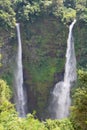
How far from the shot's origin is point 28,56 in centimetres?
3638

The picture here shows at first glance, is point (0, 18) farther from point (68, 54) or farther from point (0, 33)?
point (68, 54)

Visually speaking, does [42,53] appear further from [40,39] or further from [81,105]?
[81,105]

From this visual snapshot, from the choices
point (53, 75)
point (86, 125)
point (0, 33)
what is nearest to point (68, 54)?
point (53, 75)

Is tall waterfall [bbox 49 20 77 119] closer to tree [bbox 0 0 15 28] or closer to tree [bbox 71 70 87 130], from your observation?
tree [bbox 0 0 15 28]

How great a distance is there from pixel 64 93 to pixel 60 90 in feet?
1.66

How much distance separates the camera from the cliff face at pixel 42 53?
35375 millimetres

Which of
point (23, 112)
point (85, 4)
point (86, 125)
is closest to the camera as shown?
point (86, 125)

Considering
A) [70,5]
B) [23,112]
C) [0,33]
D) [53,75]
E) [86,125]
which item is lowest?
[23,112]

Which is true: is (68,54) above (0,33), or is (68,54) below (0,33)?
below

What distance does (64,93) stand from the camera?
116 feet

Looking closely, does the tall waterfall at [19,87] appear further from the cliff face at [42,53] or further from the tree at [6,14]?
the tree at [6,14]

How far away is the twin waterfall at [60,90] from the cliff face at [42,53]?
46 centimetres

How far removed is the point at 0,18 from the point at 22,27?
8.66 feet

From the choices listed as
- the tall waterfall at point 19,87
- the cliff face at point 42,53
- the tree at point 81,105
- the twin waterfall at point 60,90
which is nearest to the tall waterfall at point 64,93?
the twin waterfall at point 60,90
